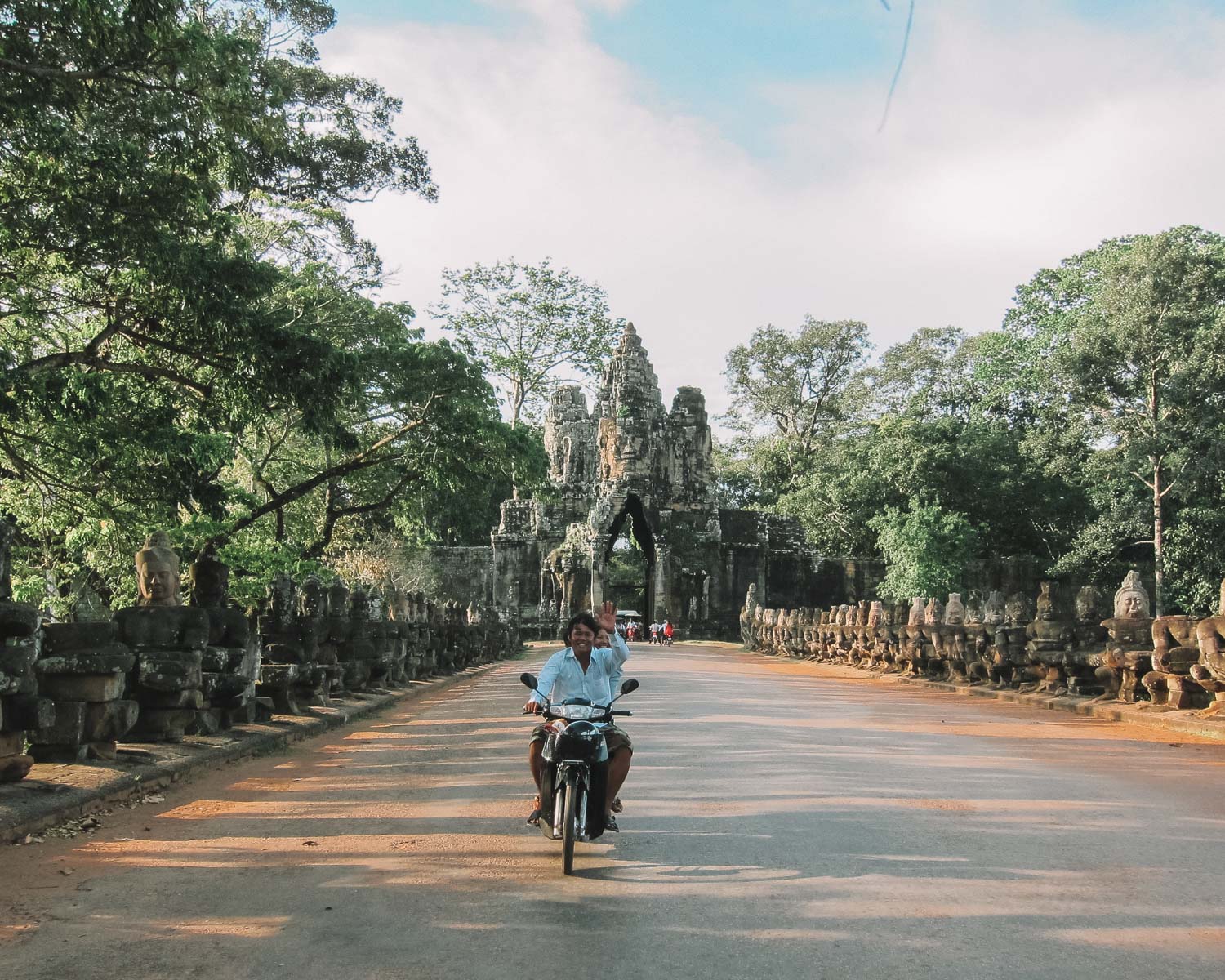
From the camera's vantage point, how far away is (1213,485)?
3334cm

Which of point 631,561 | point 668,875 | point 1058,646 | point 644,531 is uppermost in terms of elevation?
point 644,531

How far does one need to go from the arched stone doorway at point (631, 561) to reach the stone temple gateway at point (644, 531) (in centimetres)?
12

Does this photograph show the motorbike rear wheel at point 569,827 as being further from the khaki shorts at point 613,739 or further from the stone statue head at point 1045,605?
the stone statue head at point 1045,605

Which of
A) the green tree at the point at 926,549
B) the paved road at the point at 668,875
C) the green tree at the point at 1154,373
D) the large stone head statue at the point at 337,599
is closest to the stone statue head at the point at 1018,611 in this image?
the paved road at the point at 668,875

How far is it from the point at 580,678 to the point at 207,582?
5680mm

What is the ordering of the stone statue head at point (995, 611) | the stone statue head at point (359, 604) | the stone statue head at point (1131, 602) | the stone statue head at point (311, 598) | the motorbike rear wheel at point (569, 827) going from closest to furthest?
1. the motorbike rear wheel at point (569, 827)
2. the stone statue head at point (311, 598)
3. the stone statue head at point (1131, 602)
4. the stone statue head at point (359, 604)
5. the stone statue head at point (995, 611)

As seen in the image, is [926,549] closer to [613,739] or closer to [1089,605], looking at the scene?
[1089,605]

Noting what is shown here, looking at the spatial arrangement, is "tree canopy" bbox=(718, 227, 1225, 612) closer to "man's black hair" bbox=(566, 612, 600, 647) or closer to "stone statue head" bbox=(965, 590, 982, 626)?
"stone statue head" bbox=(965, 590, 982, 626)

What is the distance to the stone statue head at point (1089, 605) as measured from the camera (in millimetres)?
16141

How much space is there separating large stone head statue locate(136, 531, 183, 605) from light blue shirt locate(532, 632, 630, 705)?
451cm

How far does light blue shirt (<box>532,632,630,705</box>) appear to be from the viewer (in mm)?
6238

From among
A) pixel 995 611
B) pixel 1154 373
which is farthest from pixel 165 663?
pixel 1154 373

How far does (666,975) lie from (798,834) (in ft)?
7.79

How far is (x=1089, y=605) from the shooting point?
1623 cm
